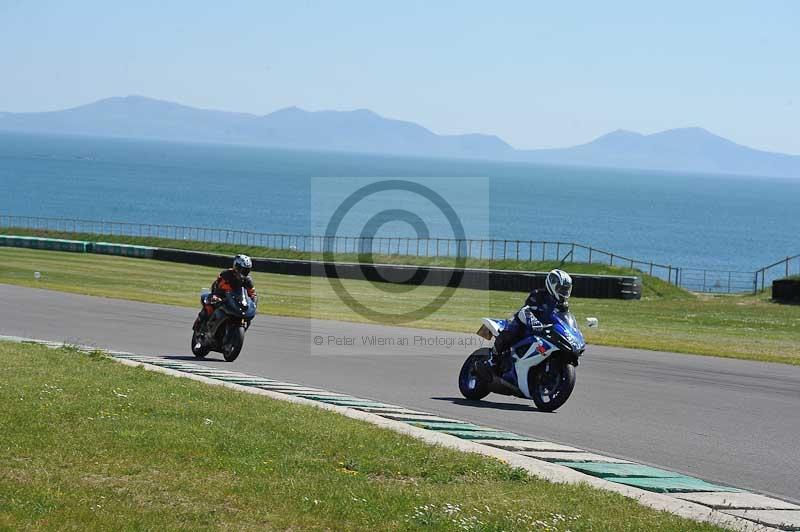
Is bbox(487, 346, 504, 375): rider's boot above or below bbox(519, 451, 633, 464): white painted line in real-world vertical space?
above

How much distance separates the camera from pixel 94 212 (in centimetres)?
15638

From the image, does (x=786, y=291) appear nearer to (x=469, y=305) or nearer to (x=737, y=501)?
(x=469, y=305)

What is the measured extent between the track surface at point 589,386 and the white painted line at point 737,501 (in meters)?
0.41

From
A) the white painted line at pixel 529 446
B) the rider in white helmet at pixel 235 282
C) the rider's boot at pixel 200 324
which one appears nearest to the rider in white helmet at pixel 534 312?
the white painted line at pixel 529 446

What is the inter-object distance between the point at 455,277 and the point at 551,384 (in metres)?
33.3

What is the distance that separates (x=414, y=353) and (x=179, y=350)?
4298mm

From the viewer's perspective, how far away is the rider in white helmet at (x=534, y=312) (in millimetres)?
13883

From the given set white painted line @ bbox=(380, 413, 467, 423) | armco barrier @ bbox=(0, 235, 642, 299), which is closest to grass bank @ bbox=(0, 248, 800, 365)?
armco barrier @ bbox=(0, 235, 642, 299)

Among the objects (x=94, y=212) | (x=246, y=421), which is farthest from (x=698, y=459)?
(x=94, y=212)

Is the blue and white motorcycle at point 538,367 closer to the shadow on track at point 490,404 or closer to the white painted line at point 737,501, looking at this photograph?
the shadow on track at point 490,404

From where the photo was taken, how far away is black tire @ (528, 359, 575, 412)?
13.9 meters

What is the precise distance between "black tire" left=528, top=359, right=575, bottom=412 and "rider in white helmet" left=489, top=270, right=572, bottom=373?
476mm

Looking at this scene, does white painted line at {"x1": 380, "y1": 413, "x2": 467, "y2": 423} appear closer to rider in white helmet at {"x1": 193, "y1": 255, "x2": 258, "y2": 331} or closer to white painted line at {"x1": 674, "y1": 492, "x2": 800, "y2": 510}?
white painted line at {"x1": 674, "y1": 492, "x2": 800, "y2": 510}

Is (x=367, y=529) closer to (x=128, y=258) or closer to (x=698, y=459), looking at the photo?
(x=698, y=459)
